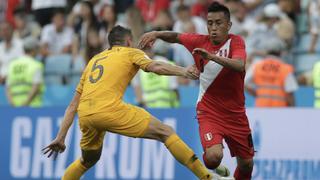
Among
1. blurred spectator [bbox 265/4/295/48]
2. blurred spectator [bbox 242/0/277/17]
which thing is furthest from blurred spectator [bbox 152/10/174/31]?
blurred spectator [bbox 265/4/295/48]

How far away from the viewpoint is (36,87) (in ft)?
59.1

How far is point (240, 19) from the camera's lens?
1928 centimetres

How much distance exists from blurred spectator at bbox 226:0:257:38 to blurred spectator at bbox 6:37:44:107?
11.2ft

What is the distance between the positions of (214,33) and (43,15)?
9.41 metres

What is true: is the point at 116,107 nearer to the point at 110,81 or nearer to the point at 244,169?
the point at 110,81

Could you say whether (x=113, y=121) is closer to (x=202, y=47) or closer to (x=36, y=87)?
(x=202, y=47)

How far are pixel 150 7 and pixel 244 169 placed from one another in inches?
314

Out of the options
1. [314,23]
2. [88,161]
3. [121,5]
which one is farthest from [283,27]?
[88,161]

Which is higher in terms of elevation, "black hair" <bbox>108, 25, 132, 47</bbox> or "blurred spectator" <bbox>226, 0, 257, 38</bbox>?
"blurred spectator" <bbox>226, 0, 257, 38</bbox>

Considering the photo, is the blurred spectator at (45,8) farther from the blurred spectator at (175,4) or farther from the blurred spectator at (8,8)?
the blurred spectator at (175,4)

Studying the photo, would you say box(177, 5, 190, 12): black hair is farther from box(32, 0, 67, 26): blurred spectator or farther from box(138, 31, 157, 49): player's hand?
box(138, 31, 157, 49): player's hand

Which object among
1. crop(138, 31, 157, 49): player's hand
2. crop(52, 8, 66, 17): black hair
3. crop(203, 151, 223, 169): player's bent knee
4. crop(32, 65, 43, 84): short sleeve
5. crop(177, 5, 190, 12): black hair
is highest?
crop(177, 5, 190, 12): black hair

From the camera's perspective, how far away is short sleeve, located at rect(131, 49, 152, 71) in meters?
12.4

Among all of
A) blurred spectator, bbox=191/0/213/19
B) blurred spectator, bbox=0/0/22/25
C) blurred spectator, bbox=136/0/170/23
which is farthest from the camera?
blurred spectator, bbox=0/0/22/25
